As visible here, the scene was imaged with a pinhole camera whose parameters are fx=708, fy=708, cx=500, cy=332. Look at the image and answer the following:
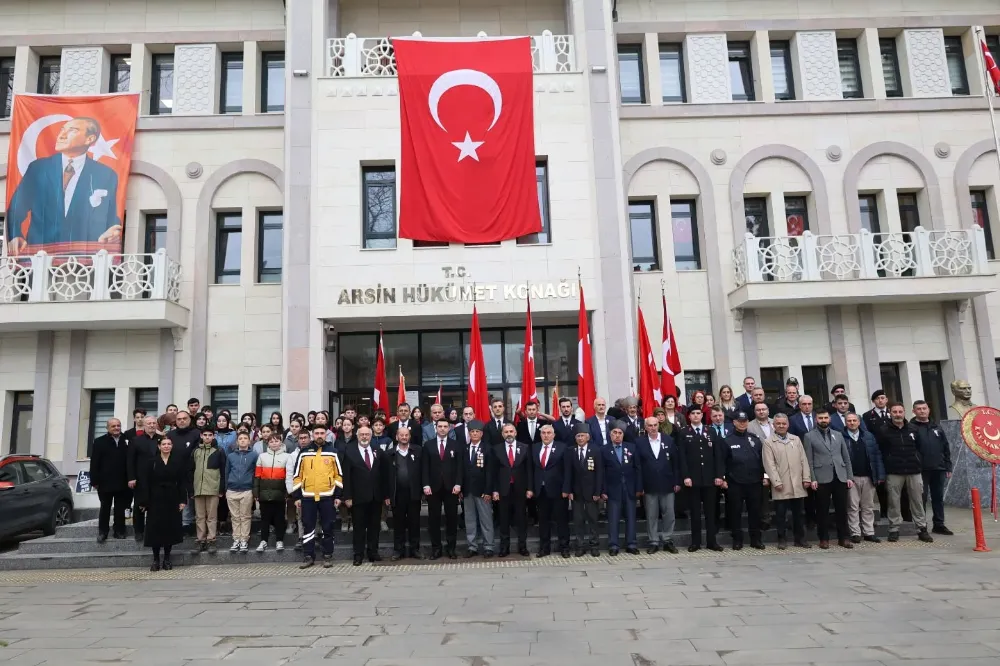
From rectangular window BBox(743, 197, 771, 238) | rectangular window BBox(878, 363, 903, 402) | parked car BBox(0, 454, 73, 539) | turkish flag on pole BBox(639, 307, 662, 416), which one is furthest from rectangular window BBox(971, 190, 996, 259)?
parked car BBox(0, 454, 73, 539)

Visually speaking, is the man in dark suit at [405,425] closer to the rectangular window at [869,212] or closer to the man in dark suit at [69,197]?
the man in dark suit at [69,197]

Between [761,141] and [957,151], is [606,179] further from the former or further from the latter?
[957,151]

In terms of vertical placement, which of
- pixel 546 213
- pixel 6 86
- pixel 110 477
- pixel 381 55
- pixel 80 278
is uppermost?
pixel 6 86

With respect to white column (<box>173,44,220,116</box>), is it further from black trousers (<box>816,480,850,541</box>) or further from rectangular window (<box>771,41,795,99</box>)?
black trousers (<box>816,480,850,541</box>)

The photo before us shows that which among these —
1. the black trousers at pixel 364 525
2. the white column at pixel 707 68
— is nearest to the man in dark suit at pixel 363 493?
the black trousers at pixel 364 525

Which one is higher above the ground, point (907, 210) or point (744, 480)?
point (907, 210)

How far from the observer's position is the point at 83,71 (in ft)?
54.2

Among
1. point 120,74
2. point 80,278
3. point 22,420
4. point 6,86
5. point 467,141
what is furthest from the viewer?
point 120,74

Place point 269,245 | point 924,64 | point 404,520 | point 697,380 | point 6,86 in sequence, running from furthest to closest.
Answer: point 6,86
point 924,64
point 269,245
point 697,380
point 404,520

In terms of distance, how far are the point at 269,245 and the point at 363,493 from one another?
862cm

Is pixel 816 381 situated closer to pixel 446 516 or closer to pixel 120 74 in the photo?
pixel 446 516

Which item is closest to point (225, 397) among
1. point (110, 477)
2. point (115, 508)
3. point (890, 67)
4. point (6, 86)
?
point (115, 508)

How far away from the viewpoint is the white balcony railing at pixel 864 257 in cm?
1509

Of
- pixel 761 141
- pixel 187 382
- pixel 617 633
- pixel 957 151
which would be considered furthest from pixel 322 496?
pixel 957 151
